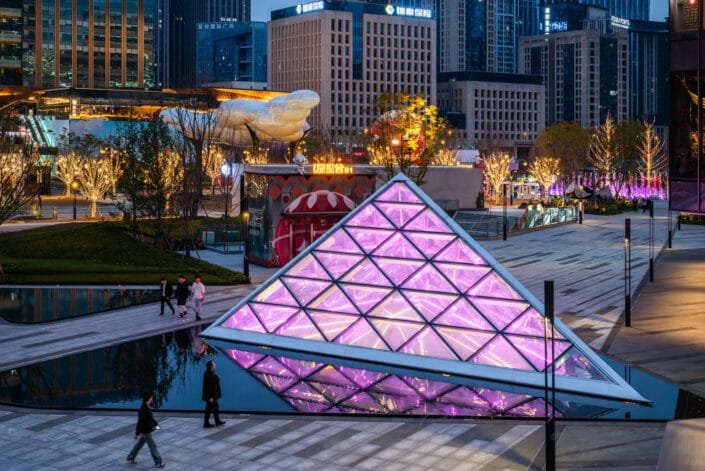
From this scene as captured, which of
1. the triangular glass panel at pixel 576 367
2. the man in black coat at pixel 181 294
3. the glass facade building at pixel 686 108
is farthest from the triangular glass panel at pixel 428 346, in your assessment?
the glass facade building at pixel 686 108

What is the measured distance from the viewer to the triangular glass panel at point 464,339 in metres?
25.4

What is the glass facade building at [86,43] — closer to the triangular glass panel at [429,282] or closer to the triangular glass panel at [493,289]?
the triangular glass panel at [429,282]

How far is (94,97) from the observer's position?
466 feet

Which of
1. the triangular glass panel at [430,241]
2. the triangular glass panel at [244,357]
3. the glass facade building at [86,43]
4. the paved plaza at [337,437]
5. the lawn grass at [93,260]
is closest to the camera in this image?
the paved plaza at [337,437]

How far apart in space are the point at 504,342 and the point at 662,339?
→ 8078 mm

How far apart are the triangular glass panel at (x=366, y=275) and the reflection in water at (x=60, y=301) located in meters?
12.8

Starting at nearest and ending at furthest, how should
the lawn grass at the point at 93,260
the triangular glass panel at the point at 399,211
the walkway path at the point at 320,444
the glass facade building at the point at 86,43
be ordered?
1. the walkway path at the point at 320,444
2. the triangular glass panel at the point at 399,211
3. the lawn grass at the point at 93,260
4. the glass facade building at the point at 86,43

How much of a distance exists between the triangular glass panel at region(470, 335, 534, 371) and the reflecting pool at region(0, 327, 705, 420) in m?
0.66

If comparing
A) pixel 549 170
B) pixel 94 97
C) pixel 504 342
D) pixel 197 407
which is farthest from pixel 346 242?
pixel 94 97

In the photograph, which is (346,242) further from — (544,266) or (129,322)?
(544,266)

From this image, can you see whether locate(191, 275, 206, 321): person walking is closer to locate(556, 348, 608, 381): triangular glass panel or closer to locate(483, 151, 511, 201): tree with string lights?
locate(556, 348, 608, 381): triangular glass panel

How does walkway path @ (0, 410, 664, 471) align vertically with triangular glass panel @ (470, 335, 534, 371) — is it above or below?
below

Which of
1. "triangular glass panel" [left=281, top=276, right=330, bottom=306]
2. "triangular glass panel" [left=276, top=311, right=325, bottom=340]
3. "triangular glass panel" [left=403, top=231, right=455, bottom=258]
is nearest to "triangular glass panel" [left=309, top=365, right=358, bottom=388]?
"triangular glass panel" [left=276, top=311, right=325, bottom=340]

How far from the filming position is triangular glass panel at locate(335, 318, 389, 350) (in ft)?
89.5
